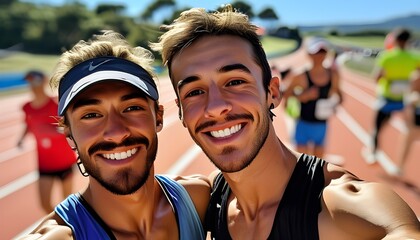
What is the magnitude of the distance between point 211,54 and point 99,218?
0.94m

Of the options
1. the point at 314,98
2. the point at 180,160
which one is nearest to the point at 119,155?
the point at 314,98

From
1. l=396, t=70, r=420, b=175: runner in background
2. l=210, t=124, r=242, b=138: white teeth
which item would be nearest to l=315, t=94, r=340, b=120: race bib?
l=396, t=70, r=420, b=175: runner in background

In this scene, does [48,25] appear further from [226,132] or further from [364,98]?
[226,132]

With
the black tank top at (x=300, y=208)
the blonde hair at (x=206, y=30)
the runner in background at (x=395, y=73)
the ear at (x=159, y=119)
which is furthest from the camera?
the runner in background at (x=395, y=73)

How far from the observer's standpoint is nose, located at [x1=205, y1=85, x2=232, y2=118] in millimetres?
1917

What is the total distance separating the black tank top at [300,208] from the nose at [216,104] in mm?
431

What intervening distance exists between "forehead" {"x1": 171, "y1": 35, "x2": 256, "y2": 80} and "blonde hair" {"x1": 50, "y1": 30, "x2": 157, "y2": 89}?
0.31 meters

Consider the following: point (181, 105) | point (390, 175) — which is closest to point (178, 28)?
point (181, 105)

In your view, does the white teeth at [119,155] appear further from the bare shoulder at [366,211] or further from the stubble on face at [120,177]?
the bare shoulder at [366,211]

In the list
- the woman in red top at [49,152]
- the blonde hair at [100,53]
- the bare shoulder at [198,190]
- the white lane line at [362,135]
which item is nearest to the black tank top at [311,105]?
the white lane line at [362,135]

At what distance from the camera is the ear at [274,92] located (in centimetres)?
221

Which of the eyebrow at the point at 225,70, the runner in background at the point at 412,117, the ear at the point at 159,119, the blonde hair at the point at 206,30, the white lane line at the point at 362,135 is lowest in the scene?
the white lane line at the point at 362,135

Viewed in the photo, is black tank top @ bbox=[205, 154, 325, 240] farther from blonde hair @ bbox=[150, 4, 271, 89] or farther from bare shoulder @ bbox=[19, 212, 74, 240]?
bare shoulder @ bbox=[19, 212, 74, 240]

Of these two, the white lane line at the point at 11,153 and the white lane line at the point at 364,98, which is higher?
the white lane line at the point at 11,153
